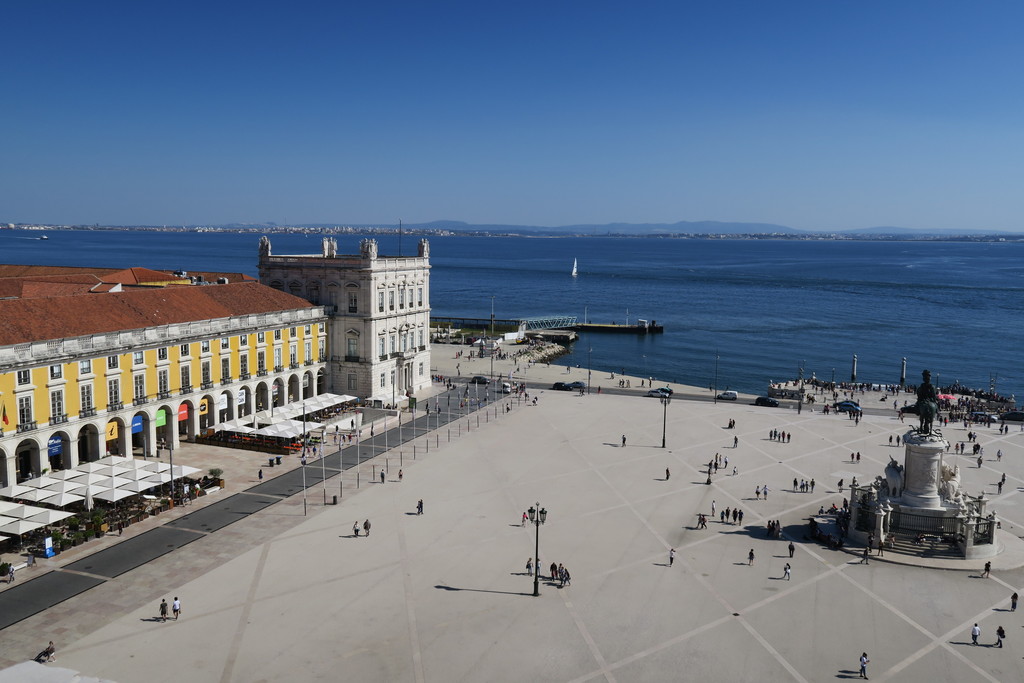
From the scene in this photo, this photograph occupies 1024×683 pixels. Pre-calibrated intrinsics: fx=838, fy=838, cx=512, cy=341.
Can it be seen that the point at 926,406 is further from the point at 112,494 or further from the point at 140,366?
the point at 140,366

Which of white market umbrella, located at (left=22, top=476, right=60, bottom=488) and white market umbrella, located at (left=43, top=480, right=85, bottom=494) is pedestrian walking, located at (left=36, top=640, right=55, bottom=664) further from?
white market umbrella, located at (left=22, top=476, right=60, bottom=488)

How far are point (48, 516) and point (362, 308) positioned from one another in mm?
33750

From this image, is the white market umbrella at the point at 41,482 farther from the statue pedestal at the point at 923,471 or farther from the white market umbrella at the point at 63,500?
the statue pedestal at the point at 923,471

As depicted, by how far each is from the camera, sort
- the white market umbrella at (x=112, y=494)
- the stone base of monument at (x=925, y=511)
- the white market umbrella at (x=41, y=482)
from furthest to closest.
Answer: the white market umbrella at (x=41, y=482), the white market umbrella at (x=112, y=494), the stone base of monument at (x=925, y=511)

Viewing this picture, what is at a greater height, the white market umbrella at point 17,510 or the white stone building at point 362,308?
the white stone building at point 362,308

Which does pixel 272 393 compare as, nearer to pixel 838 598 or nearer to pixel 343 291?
pixel 343 291

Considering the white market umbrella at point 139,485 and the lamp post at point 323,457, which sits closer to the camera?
the white market umbrella at point 139,485

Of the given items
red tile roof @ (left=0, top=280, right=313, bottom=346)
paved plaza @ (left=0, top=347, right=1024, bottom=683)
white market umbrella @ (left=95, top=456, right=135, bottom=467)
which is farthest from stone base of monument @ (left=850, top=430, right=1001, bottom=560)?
red tile roof @ (left=0, top=280, right=313, bottom=346)

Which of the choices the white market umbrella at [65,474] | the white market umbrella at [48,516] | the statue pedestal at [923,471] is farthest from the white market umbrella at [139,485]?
the statue pedestal at [923,471]

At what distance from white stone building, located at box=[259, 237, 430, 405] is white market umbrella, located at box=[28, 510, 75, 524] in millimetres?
31642

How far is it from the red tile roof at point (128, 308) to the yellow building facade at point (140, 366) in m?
0.08

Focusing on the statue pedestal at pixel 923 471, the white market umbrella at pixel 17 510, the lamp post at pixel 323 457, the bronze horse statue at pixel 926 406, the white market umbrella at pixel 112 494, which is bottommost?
the lamp post at pixel 323 457

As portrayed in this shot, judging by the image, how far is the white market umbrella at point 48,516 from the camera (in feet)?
116

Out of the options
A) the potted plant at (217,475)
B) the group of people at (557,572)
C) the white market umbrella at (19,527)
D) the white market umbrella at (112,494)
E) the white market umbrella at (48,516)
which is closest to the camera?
the group of people at (557,572)
